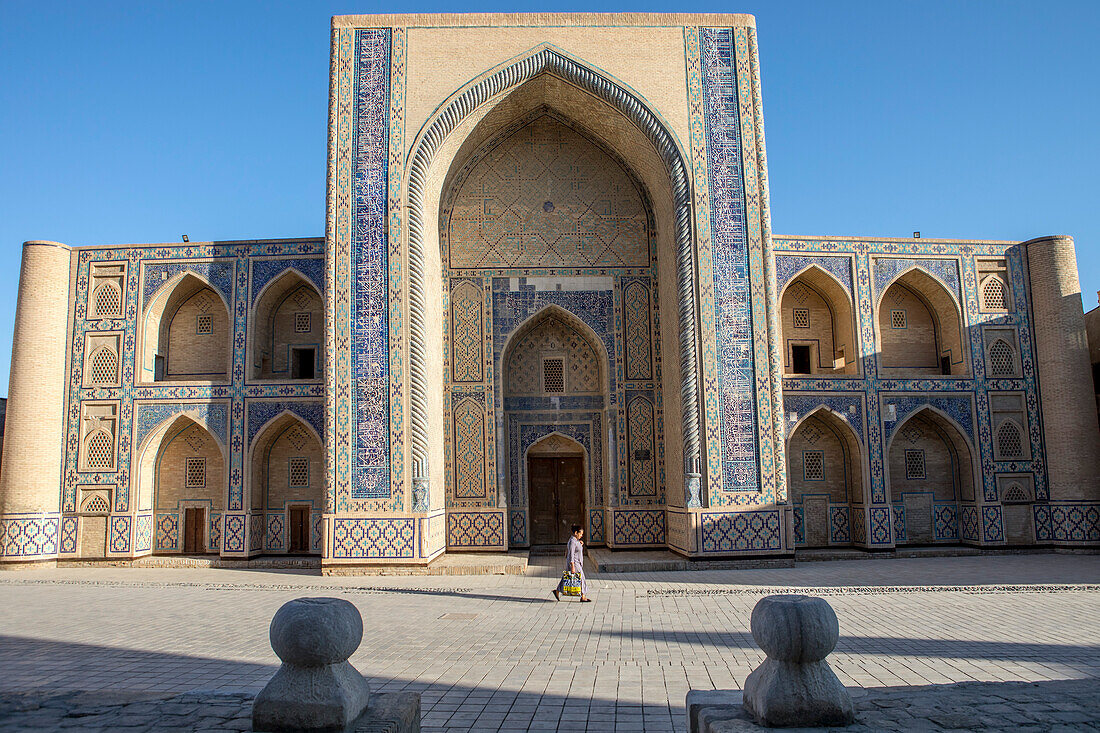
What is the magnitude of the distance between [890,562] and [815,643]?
403 inches

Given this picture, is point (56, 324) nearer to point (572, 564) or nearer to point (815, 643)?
point (572, 564)

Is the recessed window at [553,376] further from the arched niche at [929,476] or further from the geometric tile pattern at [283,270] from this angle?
the arched niche at [929,476]

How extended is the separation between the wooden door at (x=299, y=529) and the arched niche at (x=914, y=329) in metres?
10.3

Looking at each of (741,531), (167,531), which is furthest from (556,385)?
(167,531)

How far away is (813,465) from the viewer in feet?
42.5

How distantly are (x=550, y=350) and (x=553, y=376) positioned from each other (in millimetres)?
454

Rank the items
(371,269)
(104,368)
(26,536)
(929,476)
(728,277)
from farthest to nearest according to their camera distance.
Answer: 1. (929,476)
2. (104,368)
3. (26,536)
4. (728,277)
5. (371,269)

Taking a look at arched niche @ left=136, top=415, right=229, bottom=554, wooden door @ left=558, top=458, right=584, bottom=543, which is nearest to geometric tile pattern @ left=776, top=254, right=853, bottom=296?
wooden door @ left=558, top=458, right=584, bottom=543

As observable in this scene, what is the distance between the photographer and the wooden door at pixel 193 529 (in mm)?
12703

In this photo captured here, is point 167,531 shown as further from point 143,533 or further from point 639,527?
point 639,527

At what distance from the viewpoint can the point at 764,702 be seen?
2406 mm

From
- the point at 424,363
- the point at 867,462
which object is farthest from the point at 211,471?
the point at 867,462

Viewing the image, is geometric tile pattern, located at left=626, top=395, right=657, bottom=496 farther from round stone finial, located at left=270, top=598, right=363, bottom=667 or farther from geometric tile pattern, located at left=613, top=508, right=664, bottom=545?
round stone finial, located at left=270, top=598, right=363, bottom=667

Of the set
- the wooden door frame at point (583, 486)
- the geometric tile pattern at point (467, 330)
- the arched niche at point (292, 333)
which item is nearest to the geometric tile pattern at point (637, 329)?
the wooden door frame at point (583, 486)
